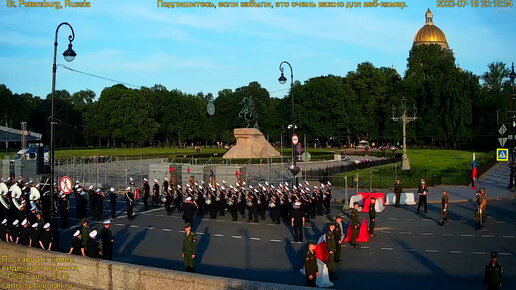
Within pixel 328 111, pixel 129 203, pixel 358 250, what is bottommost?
pixel 358 250

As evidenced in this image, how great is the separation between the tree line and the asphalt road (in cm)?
5833

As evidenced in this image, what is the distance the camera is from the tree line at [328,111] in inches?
3602

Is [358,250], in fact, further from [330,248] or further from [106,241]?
[106,241]

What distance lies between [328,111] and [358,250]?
257 ft

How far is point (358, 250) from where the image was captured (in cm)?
1820

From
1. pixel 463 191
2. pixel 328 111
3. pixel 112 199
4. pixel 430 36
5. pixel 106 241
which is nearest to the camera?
pixel 106 241

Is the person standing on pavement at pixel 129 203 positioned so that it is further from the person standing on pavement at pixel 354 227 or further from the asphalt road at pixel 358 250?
the person standing on pavement at pixel 354 227

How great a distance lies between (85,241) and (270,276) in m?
5.05

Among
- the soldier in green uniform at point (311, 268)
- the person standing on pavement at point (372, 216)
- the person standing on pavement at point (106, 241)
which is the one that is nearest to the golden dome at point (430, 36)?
the person standing on pavement at point (372, 216)

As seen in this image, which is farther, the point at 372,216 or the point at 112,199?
the point at 112,199

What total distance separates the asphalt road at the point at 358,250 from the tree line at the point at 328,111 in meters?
58.3

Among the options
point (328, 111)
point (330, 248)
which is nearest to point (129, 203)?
point (330, 248)

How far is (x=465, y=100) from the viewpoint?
8912 cm

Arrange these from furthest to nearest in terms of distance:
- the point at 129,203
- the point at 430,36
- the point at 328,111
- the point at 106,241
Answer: the point at 430,36 < the point at 328,111 < the point at 129,203 < the point at 106,241
